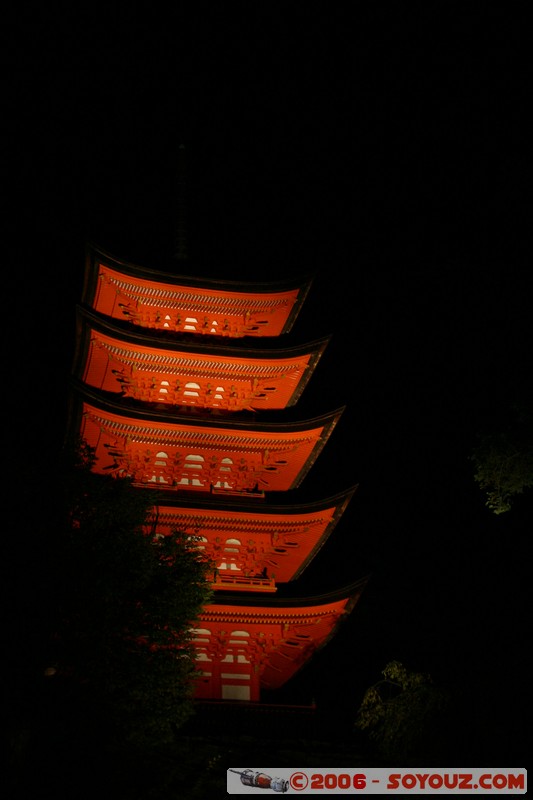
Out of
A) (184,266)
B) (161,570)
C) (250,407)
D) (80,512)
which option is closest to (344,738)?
(161,570)

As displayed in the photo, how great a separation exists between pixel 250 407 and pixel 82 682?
1011 centimetres

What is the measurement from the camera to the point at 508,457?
11.7m

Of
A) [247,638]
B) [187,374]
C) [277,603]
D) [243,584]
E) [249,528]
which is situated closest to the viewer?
[277,603]

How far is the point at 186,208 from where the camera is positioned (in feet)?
89.1

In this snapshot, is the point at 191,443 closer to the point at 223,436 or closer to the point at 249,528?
the point at 223,436

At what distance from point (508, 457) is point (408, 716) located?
523cm

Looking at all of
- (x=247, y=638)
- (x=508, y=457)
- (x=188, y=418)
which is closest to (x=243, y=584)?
(x=247, y=638)

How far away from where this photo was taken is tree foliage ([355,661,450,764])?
1420cm

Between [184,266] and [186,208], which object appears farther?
[186,208]

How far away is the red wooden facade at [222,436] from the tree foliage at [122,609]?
3.76m

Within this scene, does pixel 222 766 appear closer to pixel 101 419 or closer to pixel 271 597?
pixel 271 597

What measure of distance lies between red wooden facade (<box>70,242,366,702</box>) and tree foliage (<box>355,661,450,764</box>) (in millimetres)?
4256

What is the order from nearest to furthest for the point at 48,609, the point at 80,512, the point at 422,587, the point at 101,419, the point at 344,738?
the point at 48,609, the point at 80,512, the point at 344,738, the point at 101,419, the point at 422,587

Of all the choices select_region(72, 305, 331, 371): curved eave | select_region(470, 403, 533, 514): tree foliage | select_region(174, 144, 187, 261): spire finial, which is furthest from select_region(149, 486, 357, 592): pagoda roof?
select_region(470, 403, 533, 514): tree foliage
